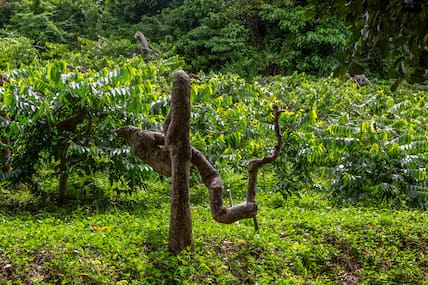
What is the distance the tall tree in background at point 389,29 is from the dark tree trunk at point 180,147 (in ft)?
7.31

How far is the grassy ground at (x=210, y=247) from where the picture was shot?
4.47 m

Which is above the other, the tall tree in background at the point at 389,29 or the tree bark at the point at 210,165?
the tall tree in background at the point at 389,29

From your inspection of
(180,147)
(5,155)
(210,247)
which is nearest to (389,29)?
(180,147)

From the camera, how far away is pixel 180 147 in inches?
182

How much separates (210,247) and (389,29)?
133 inches

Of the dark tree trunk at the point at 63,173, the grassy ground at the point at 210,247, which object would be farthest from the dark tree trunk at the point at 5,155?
the dark tree trunk at the point at 63,173

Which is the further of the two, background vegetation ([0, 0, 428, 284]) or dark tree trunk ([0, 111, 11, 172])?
dark tree trunk ([0, 111, 11, 172])

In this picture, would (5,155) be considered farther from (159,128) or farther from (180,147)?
(180,147)

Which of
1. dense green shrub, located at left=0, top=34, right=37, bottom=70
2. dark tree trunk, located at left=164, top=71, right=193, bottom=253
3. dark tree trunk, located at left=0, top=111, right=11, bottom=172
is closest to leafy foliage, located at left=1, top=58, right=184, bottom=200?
dark tree trunk, located at left=0, top=111, right=11, bottom=172

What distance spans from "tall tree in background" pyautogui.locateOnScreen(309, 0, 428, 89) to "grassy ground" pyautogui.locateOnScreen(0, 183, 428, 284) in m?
2.81

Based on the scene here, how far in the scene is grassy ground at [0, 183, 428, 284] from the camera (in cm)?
447

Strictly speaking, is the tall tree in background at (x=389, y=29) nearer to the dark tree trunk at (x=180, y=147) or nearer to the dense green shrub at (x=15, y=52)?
the dark tree trunk at (x=180, y=147)

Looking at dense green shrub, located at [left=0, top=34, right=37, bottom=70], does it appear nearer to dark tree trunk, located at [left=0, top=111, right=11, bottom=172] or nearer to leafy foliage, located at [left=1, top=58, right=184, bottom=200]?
dark tree trunk, located at [left=0, top=111, right=11, bottom=172]

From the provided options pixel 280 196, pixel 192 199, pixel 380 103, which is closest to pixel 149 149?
pixel 192 199
